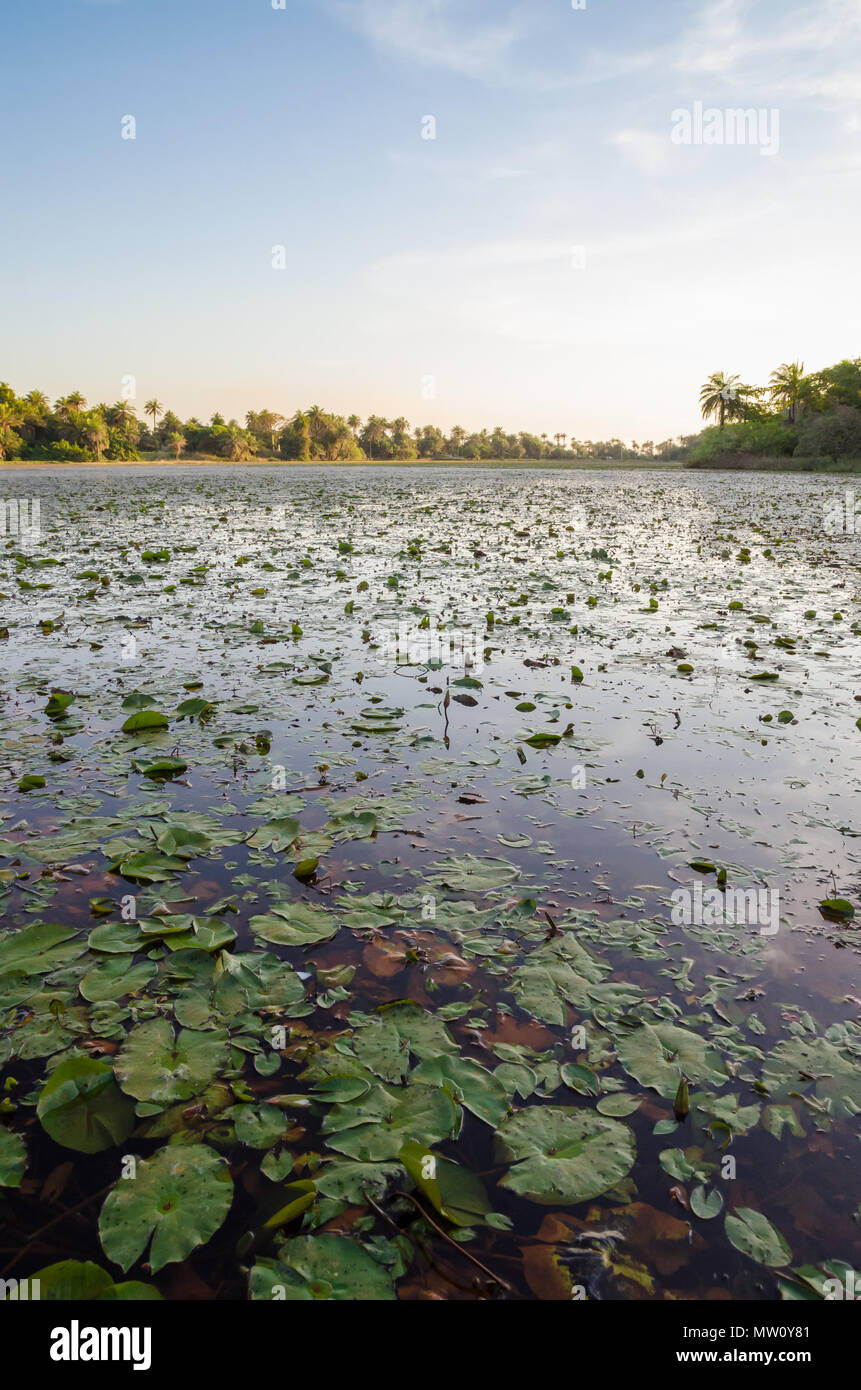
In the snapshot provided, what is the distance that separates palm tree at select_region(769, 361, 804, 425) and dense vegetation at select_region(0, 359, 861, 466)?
8 cm

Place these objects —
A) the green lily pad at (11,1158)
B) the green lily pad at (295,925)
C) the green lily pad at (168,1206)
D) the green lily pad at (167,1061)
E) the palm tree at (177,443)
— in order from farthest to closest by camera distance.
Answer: the palm tree at (177,443)
the green lily pad at (295,925)
the green lily pad at (167,1061)
the green lily pad at (11,1158)
the green lily pad at (168,1206)

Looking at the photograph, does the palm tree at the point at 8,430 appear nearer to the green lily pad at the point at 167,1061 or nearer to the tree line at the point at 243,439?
the tree line at the point at 243,439

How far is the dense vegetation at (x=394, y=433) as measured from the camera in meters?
52.1

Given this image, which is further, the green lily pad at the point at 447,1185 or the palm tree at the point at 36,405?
the palm tree at the point at 36,405

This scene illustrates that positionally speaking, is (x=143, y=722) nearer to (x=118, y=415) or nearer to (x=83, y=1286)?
(x=83, y=1286)

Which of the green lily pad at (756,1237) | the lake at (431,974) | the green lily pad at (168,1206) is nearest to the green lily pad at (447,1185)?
the lake at (431,974)

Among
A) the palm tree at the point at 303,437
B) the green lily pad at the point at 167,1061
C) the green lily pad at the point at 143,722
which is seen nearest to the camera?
the green lily pad at the point at 167,1061

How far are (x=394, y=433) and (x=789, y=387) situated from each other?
6481 centimetres

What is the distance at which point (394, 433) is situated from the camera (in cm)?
11169

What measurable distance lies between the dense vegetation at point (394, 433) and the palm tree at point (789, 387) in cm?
8

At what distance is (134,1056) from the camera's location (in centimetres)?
195

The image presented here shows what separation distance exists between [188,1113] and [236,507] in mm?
20762
